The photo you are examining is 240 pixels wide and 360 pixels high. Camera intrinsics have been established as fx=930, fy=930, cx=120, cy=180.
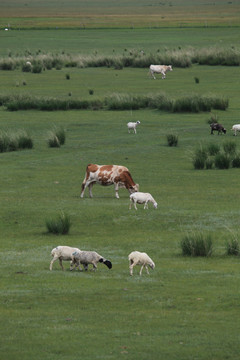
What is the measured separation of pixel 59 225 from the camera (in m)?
21.7

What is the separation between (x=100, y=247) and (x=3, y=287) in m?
4.27

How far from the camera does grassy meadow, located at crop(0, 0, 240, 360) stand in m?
12.8

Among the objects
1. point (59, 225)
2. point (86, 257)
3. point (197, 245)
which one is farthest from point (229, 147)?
point (86, 257)

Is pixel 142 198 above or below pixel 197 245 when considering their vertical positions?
below

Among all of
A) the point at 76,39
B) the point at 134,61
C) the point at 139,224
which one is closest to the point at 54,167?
the point at 139,224

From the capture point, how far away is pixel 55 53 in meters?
89.1

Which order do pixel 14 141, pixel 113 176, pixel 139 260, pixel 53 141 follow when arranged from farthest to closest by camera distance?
1. pixel 53 141
2. pixel 14 141
3. pixel 113 176
4. pixel 139 260

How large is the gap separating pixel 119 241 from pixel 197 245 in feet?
7.52

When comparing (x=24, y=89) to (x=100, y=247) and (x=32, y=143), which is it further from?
(x=100, y=247)

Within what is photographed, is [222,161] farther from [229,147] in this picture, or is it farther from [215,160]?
[229,147]

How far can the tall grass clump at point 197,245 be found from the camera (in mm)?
19000

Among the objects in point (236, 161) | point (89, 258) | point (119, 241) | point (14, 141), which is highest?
→ point (89, 258)

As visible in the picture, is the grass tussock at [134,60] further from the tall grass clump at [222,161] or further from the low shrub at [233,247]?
the low shrub at [233,247]

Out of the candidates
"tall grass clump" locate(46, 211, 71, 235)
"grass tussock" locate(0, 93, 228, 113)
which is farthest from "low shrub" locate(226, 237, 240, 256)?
"grass tussock" locate(0, 93, 228, 113)
